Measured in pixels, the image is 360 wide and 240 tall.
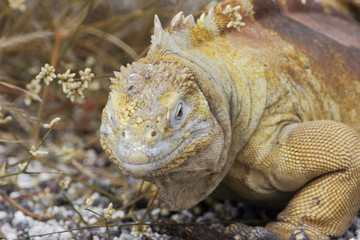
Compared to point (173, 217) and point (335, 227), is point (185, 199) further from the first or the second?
point (335, 227)

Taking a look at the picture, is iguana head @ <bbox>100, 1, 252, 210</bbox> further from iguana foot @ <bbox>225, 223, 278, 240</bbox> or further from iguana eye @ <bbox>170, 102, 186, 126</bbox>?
iguana foot @ <bbox>225, 223, 278, 240</bbox>

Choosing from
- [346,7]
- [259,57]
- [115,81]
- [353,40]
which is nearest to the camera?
[115,81]

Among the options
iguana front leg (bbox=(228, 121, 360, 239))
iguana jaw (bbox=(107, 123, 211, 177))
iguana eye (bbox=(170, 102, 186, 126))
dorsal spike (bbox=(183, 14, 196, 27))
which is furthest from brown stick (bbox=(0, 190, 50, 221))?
dorsal spike (bbox=(183, 14, 196, 27))

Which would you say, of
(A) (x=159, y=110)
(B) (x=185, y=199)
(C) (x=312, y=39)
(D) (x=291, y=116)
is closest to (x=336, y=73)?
(C) (x=312, y=39)

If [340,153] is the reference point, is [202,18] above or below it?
above

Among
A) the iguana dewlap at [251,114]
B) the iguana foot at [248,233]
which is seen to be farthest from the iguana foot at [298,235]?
the iguana foot at [248,233]

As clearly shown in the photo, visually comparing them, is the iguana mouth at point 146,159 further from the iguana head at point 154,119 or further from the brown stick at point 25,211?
the brown stick at point 25,211

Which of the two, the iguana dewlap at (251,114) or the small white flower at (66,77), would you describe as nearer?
the iguana dewlap at (251,114)
